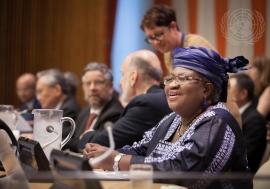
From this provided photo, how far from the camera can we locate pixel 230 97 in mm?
3199

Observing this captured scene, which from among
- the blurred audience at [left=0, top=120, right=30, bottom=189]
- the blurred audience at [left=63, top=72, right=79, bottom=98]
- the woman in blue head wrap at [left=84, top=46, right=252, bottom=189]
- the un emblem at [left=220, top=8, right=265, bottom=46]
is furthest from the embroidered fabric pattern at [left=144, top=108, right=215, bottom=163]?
the blurred audience at [left=63, top=72, right=79, bottom=98]

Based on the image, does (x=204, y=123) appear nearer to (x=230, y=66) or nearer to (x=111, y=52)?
(x=230, y=66)

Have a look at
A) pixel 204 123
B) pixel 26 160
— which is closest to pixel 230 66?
pixel 204 123

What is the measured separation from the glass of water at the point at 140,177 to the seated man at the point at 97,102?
8.18 feet

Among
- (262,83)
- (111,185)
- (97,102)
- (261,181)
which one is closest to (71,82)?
(97,102)

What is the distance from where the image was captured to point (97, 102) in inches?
160

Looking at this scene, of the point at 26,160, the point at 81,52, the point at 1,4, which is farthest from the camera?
the point at 81,52

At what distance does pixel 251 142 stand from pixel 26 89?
10.8 ft

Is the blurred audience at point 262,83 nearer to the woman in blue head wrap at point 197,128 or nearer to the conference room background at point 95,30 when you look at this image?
the conference room background at point 95,30

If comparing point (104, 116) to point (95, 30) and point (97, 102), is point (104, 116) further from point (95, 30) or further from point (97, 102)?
point (95, 30)

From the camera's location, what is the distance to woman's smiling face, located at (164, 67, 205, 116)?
6.88 feet

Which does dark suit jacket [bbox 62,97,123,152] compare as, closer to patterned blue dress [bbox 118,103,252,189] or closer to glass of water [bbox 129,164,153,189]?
patterned blue dress [bbox 118,103,252,189]

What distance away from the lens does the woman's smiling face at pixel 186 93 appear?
210 centimetres

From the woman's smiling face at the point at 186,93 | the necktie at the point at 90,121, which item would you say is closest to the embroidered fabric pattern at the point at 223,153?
the woman's smiling face at the point at 186,93
